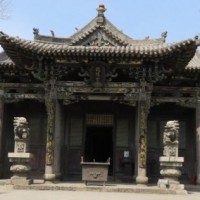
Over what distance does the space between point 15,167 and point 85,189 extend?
8.63 feet

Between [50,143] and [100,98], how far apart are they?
2599mm

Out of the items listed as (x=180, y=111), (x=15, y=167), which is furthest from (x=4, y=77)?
(x=180, y=111)

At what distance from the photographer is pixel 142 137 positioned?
1551 cm

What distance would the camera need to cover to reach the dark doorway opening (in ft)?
63.1

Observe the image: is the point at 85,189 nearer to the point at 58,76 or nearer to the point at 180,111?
the point at 58,76

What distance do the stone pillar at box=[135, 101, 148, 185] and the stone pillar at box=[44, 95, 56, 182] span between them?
3.17 metres

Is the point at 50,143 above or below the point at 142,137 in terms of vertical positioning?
below

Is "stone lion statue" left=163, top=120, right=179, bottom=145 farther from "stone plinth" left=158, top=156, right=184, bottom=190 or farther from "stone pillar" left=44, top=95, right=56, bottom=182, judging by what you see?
"stone pillar" left=44, top=95, right=56, bottom=182

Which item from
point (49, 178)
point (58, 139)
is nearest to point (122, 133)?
point (58, 139)

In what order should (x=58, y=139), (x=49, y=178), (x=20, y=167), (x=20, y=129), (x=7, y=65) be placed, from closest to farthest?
(x=20, y=167)
(x=20, y=129)
(x=49, y=178)
(x=58, y=139)
(x=7, y=65)

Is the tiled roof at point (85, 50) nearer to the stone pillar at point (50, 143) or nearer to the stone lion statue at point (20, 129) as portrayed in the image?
the stone pillar at point (50, 143)

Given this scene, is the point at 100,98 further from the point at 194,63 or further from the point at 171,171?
the point at 194,63

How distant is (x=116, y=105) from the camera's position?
18375 millimetres

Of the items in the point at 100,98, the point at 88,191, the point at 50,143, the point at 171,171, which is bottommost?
the point at 88,191
